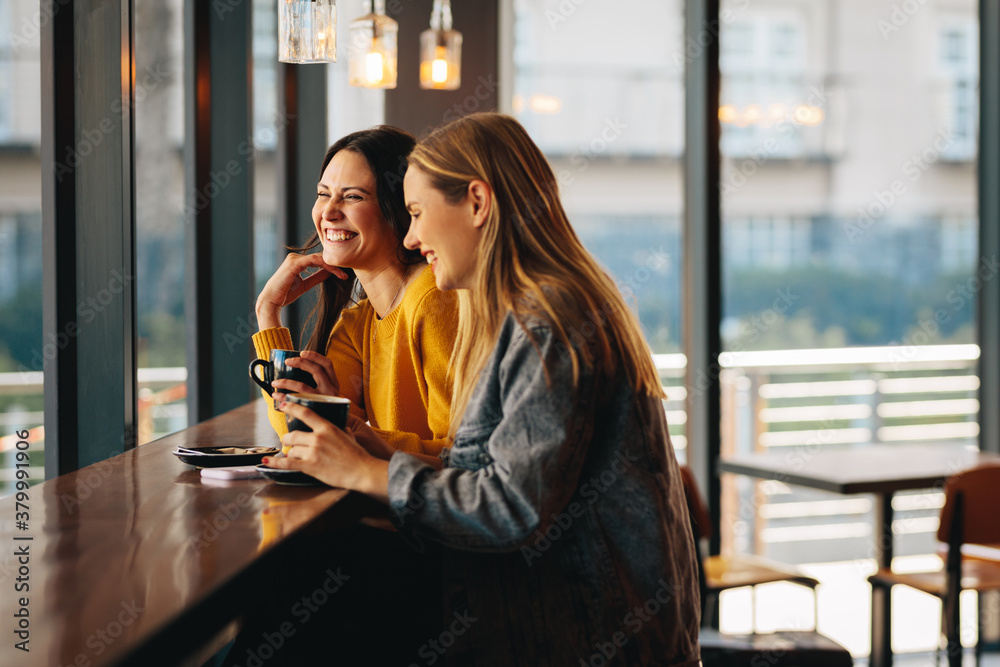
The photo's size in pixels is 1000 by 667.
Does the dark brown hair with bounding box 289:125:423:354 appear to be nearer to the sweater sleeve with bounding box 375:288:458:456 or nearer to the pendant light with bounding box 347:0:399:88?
the sweater sleeve with bounding box 375:288:458:456

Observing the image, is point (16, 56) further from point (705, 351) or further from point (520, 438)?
point (705, 351)

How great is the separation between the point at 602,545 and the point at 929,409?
10.6 feet

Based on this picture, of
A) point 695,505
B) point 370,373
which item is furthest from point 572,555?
point 695,505

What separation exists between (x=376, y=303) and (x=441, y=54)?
1.42 meters

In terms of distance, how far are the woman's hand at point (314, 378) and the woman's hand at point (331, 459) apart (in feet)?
0.53

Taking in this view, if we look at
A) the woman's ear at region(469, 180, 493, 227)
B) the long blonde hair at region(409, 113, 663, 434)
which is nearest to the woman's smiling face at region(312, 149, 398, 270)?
Result: the long blonde hair at region(409, 113, 663, 434)

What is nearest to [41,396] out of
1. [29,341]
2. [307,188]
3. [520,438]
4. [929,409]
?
[29,341]

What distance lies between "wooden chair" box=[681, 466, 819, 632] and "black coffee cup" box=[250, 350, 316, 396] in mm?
1623

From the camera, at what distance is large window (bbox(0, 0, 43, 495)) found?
1.52 metres

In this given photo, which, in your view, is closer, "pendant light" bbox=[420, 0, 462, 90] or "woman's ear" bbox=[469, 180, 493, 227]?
"woman's ear" bbox=[469, 180, 493, 227]

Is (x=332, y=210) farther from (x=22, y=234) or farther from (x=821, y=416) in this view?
(x=821, y=416)

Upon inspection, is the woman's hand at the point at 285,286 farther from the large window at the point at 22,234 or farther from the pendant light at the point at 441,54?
the pendant light at the point at 441,54

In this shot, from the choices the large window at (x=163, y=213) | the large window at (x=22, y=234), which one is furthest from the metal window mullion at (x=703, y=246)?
the large window at (x=22, y=234)

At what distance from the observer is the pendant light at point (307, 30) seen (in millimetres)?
1781
